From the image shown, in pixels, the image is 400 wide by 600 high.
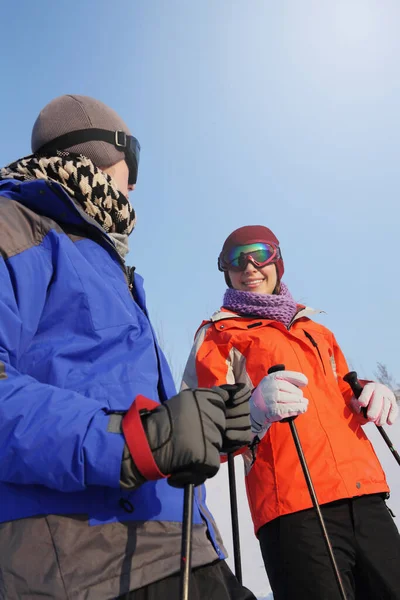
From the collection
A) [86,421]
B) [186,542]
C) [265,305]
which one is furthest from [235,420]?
[265,305]

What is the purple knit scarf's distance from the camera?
10.2 feet

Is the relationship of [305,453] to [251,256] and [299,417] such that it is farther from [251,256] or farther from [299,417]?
[251,256]

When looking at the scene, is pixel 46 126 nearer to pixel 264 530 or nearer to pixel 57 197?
pixel 57 197

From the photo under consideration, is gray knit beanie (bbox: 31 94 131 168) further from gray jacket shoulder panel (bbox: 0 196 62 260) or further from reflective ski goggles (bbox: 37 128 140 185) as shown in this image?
gray jacket shoulder panel (bbox: 0 196 62 260)

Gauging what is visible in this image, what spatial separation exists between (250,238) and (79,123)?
6.17 ft

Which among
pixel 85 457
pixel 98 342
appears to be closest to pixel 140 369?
pixel 98 342

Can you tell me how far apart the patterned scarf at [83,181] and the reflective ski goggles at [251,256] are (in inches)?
71.2

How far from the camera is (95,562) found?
113cm

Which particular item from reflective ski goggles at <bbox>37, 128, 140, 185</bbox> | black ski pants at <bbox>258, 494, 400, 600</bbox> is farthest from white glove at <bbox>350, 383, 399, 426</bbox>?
reflective ski goggles at <bbox>37, 128, 140, 185</bbox>

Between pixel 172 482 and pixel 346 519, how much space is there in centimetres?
158

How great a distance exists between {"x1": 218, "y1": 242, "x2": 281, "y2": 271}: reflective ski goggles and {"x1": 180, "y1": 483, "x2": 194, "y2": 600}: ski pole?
2394 mm

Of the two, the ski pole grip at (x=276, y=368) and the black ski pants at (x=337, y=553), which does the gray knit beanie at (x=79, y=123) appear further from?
the black ski pants at (x=337, y=553)

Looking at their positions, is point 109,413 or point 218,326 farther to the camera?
point 218,326

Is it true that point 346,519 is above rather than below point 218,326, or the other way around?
below
